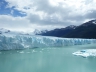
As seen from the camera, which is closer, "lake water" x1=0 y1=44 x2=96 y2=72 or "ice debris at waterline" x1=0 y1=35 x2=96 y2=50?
"lake water" x1=0 y1=44 x2=96 y2=72

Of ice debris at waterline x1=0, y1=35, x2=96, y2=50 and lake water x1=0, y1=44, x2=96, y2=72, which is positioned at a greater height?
ice debris at waterline x1=0, y1=35, x2=96, y2=50

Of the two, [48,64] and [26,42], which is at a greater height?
[26,42]

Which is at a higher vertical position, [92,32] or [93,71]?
[92,32]

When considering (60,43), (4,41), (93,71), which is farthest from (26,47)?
(93,71)

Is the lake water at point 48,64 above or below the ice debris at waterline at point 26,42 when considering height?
below

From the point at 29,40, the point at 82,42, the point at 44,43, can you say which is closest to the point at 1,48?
the point at 29,40

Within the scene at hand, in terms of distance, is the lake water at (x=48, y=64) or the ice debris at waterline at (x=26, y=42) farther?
the ice debris at waterline at (x=26, y=42)

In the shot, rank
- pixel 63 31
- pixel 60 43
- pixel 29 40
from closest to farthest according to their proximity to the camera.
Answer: pixel 29 40 → pixel 60 43 → pixel 63 31

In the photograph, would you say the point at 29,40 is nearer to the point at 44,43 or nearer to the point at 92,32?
the point at 44,43

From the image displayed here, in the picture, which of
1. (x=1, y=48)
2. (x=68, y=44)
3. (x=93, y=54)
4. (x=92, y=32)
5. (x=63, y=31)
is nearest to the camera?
(x=93, y=54)

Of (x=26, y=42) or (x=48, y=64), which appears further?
(x=26, y=42)

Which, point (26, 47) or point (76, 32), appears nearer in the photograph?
point (26, 47)
